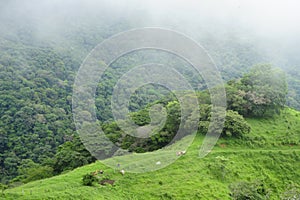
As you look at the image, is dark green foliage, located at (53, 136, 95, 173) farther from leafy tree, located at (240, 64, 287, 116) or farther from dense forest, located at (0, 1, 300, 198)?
leafy tree, located at (240, 64, 287, 116)

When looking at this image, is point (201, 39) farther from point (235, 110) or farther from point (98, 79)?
point (235, 110)

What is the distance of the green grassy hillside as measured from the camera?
31006 millimetres

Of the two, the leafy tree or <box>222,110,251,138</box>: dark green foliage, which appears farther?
the leafy tree

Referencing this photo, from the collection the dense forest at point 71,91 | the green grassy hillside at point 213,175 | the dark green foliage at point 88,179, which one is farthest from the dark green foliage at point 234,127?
the dark green foliage at point 88,179

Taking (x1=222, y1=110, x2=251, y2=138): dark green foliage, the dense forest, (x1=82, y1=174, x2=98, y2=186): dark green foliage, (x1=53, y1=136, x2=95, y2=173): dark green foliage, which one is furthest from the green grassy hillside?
(x1=53, y1=136, x2=95, y2=173): dark green foliage

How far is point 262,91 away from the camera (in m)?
A: 49.4

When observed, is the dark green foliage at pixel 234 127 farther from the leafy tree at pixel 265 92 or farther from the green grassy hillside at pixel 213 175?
the leafy tree at pixel 265 92

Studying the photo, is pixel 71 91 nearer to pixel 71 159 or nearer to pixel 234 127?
pixel 71 159


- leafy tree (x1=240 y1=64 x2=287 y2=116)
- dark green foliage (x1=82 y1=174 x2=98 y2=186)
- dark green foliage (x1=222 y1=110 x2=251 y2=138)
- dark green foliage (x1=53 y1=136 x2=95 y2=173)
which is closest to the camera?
dark green foliage (x1=82 y1=174 x2=98 y2=186)

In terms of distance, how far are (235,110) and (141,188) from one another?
2056 cm

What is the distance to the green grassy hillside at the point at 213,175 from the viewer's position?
102ft

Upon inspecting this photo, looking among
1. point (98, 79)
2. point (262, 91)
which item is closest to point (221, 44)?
point (98, 79)

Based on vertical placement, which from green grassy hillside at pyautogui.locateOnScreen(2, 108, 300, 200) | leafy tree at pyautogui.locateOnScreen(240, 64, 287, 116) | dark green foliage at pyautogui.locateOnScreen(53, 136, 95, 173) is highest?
leafy tree at pyautogui.locateOnScreen(240, 64, 287, 116)

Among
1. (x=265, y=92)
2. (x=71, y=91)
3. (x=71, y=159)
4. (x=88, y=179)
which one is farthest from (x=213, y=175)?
(x=71, y=91)
